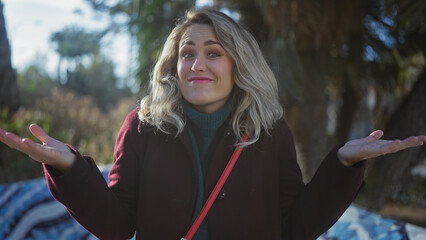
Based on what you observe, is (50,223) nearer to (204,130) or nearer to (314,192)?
(204,130)

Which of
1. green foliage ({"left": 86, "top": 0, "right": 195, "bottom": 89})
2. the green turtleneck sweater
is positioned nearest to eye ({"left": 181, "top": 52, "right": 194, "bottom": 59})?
the green turtleneck sweater

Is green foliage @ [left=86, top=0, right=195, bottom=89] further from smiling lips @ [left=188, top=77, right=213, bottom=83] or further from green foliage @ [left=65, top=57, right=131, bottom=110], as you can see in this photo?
green foliage @ [left=65, top=57, right=131, bottom=110]

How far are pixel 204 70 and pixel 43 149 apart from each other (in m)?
0.77

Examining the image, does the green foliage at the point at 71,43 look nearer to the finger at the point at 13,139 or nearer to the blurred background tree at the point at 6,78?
the blurred background tree at the point at 6,78

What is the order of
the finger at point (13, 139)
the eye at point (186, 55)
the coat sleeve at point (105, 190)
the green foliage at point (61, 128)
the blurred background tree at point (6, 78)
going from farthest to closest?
the blurred background tree at point (6, 78) < the green foliage at point (61, 128) < the eye at point (186, 55) < the coat sleeve at point (105, 190) < the finger at point (13, 139)

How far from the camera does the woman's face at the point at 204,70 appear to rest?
1.97 metres

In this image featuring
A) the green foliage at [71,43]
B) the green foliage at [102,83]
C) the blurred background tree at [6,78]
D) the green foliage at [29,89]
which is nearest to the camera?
the blurred background tree at [6,78]

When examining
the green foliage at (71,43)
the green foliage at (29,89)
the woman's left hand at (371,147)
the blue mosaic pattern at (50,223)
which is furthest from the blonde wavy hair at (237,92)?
the green foliage at (71,43)

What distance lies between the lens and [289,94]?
5125 millimetres

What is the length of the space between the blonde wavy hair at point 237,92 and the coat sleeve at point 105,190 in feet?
0.44

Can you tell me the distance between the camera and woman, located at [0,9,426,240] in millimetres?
1766

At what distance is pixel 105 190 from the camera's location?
176cm

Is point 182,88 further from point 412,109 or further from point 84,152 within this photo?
point 84,152

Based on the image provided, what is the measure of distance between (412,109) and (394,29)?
1043 mm
